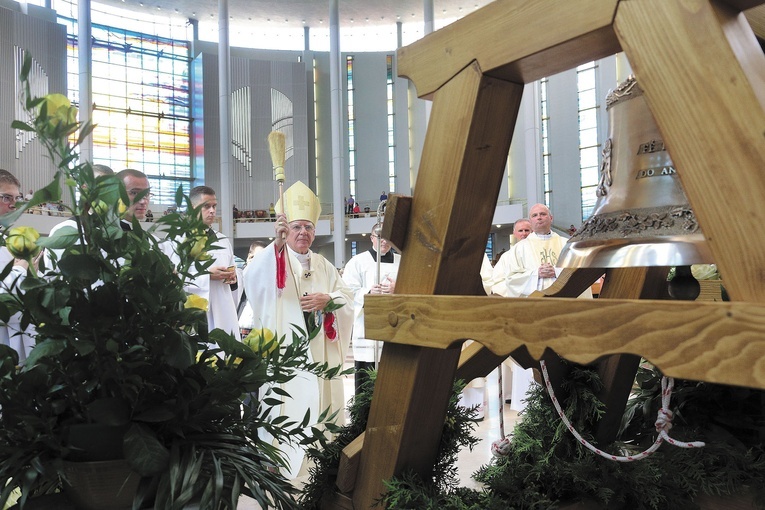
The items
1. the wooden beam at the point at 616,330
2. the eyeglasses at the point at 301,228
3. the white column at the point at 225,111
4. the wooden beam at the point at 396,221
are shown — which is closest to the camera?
the wooden beam at the point at 616,330

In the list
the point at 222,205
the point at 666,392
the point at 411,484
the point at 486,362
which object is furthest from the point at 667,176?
the point at 222,205

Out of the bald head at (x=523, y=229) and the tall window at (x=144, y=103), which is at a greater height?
the tall window at (x=144, y=103)

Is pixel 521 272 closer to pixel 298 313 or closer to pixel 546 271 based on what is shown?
pixel 546 271

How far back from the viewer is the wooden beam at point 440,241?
1105 mm

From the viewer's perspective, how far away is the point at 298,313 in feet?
13.7

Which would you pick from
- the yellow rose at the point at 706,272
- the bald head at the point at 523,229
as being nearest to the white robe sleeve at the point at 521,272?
the bald head at the point at 523,229

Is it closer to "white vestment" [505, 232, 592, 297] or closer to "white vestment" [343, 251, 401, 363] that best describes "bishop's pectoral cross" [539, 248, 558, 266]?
"white vestment" [505, 232, 592, 297]

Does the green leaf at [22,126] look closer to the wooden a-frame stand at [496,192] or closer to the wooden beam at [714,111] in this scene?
the wooden a-frame stand at [496,192]

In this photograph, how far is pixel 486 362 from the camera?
1436mm

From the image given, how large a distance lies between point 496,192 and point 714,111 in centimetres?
46

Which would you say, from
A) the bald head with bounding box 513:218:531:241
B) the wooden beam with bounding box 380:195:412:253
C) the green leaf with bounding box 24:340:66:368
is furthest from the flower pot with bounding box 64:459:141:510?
the bald head with bounding box 513:218:531:241

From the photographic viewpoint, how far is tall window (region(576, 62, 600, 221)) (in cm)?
1861

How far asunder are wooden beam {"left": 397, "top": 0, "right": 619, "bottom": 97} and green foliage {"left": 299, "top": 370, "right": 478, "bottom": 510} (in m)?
0.66

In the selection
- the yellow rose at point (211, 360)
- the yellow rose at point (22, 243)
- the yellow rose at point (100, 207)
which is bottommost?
the yellow rose at point (211, 360)
